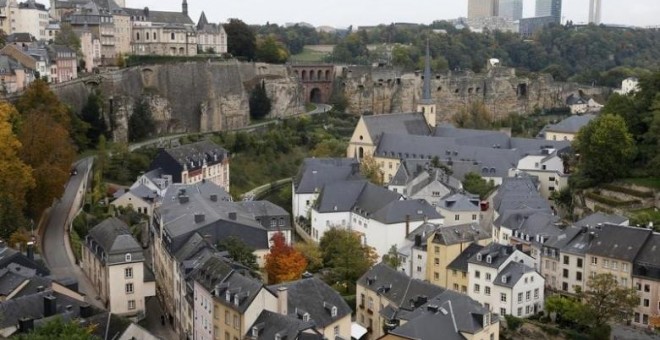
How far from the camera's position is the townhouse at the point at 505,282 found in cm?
3778

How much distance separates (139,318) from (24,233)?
8520 mm

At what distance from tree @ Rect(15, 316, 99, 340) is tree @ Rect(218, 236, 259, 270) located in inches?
503

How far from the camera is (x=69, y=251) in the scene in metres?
43.0

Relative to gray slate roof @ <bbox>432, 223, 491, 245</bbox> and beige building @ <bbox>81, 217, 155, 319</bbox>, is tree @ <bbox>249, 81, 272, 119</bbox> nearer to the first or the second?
gray slate roof @ <bbox>432, 223, 491, 245</bbox>

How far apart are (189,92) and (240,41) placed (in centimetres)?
1423

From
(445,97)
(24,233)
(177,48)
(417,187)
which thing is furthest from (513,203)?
(445,97)

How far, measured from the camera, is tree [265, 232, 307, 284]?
38.2 metres

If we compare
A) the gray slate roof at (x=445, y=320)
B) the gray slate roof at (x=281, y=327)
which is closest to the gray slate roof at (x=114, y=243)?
the gray slate roof at (x=281, y=327)

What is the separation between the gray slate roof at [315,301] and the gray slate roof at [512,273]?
9.12 meters

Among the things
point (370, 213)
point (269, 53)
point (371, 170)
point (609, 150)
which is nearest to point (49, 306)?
point (370, 213)

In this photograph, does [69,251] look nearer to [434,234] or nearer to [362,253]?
[362,253]

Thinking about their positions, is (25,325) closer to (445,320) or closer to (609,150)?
(445,320)

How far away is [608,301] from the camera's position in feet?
117

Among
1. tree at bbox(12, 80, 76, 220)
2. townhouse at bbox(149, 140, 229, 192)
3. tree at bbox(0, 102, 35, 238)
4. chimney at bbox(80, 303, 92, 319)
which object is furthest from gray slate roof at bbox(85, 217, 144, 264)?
townhouse at bbox(149, 140, 229, 192)
